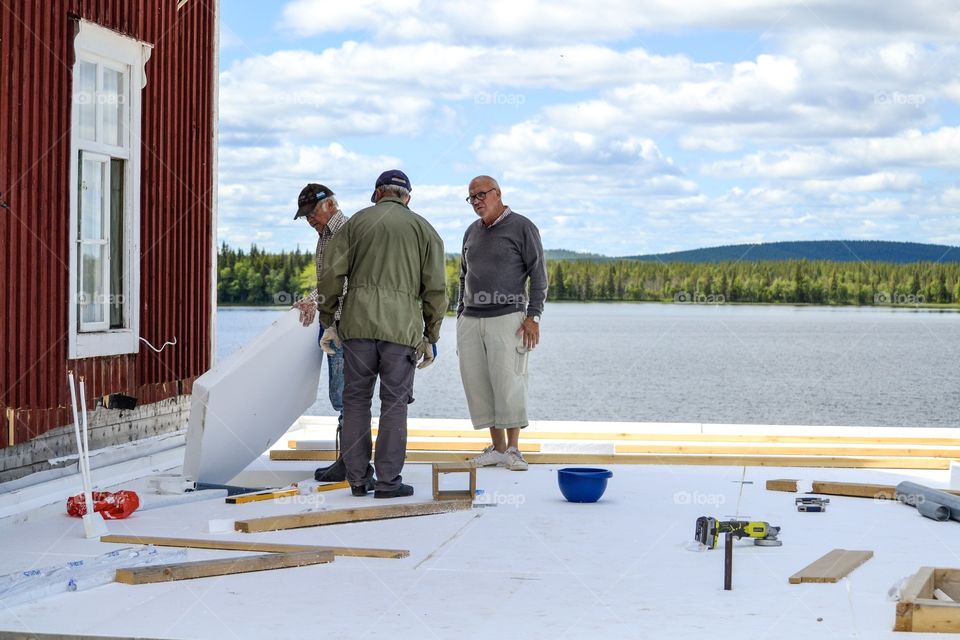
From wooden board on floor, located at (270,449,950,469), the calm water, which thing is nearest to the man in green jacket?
wooden board on floor, located at (270,449,950,469)

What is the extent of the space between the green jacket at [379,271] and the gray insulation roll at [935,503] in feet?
8.79

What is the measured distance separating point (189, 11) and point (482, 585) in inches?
228

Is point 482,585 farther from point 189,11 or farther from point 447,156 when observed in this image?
point 447,156

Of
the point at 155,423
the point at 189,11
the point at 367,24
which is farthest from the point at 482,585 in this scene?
the point at 367,24

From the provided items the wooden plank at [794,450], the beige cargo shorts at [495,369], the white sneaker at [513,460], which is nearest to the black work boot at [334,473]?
the beige cargo shorts at [495,369]

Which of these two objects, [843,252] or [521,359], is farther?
[843,252]

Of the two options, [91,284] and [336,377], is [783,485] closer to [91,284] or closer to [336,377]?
[336,377]

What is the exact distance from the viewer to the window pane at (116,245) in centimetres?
772

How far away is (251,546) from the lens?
511cm

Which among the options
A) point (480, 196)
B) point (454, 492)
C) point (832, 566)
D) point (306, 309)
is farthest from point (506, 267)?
point (832, 566)

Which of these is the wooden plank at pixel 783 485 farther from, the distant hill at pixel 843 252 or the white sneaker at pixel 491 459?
the distant hill at pixel 843 252

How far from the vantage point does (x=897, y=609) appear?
3.87 meters

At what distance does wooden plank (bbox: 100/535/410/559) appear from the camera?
498 centimetres

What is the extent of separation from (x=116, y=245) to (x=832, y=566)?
4.96 m
